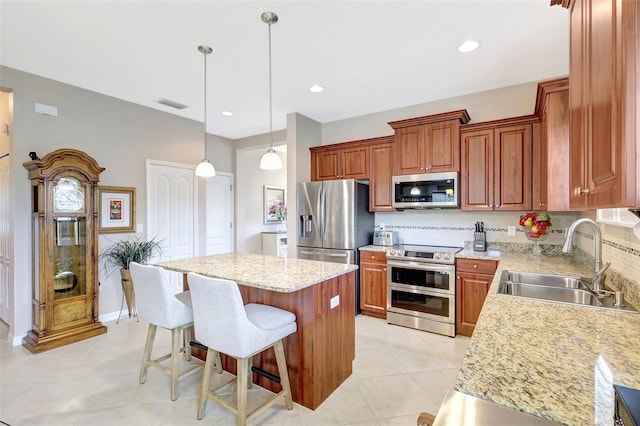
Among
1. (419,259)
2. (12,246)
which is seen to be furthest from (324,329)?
(12,246)

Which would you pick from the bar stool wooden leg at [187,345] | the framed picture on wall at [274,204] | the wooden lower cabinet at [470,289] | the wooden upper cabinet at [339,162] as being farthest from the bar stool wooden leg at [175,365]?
the framed picture on wall at [274,204]

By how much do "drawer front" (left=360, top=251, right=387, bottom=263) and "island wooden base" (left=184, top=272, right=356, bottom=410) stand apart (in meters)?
1.32

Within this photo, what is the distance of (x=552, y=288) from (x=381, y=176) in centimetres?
240

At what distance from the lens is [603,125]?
2.83 feet

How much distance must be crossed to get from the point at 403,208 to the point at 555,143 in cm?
171

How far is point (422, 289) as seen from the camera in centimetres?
338

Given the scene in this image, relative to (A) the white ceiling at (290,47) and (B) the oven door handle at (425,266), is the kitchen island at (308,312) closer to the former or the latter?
(B) the oven door handle at (425,266)

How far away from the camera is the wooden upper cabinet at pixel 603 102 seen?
694 mm

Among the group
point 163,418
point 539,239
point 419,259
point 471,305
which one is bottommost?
point 163,418

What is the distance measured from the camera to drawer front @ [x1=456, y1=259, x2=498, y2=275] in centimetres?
302

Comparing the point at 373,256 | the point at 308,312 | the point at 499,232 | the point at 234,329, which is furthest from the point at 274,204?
the point at 234,329

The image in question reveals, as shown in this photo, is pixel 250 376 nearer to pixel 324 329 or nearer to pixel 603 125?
pixel 324 329

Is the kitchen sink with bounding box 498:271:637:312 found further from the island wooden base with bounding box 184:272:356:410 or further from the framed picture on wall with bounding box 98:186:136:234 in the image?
the framed picture on wall with bounding box 98:186:136:234

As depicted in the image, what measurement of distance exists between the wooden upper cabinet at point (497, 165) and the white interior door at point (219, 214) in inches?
168
